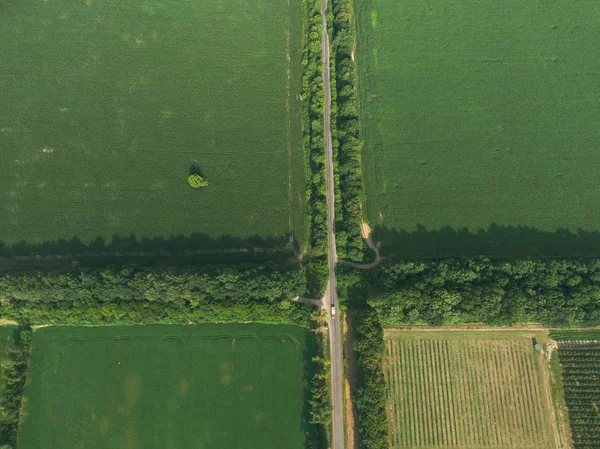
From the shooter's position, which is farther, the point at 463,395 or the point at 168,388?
the point at 168,388

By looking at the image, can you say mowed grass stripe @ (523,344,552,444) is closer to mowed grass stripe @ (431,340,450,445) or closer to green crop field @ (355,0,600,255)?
mowed grass stripe @ (431,340,450,445)

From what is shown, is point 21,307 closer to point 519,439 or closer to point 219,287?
point 219,287

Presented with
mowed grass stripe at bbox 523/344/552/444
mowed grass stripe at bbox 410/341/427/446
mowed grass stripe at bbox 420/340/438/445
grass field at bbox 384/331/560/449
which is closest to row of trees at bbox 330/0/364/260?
mowed grass stripe at bbox 410/341/427/446

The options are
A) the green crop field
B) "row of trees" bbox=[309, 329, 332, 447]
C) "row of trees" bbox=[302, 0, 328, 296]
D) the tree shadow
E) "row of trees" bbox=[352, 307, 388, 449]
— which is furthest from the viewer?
the green crop field

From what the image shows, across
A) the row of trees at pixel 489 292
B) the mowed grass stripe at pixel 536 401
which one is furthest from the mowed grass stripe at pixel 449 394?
the mowed grass stripe at pixel 536 401

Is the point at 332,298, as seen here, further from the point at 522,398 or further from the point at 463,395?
the point at 522,398

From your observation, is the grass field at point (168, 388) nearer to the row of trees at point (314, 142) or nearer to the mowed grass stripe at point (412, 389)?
the row of trees at point (314, 142)

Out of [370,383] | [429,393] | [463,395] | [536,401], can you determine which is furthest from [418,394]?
[536,401]
